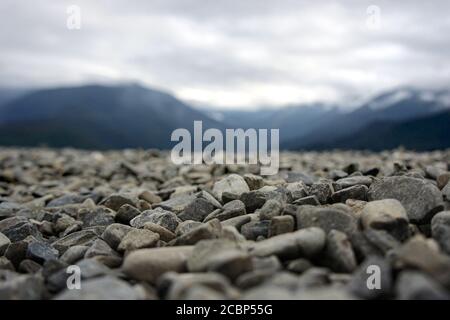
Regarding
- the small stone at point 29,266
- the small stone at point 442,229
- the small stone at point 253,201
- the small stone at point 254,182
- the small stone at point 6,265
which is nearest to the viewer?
the small stone at point 442,229

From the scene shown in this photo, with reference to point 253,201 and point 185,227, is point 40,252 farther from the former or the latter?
point 253,201

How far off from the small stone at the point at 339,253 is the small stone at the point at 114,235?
6.59 feet

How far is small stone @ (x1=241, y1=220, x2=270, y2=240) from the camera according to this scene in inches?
167

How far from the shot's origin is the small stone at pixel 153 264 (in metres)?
3.56

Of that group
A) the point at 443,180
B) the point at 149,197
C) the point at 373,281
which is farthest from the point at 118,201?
the point at 373,281

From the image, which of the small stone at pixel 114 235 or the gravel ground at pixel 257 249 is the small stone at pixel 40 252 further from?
the small stone at pixel 114 235

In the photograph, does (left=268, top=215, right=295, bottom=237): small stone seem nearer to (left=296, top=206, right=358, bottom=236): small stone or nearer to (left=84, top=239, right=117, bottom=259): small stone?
(left=296, top=206, right=358, bottom=236): small stone

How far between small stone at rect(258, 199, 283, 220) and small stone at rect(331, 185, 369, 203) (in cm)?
77

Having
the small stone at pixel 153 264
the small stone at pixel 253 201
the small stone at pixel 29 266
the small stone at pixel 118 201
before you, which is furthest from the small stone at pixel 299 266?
the small stone at pixel 118 201

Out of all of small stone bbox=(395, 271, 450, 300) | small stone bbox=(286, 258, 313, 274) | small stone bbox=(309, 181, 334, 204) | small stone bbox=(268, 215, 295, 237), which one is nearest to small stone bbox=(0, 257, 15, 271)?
small stone bbox=(268, 215, 295, 237)
